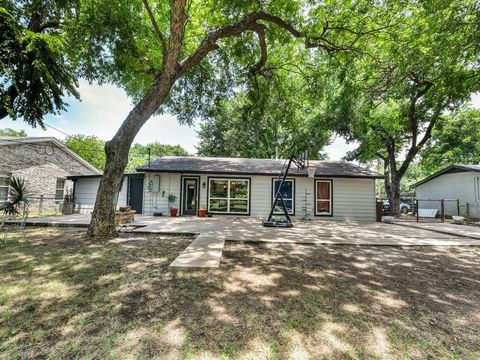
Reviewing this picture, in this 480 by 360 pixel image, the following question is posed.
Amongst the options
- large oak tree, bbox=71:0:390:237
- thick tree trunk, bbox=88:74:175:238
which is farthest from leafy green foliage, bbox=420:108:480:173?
thick tree trunk, bbox=88:74:175:238

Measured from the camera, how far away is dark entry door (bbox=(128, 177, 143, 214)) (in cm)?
1252

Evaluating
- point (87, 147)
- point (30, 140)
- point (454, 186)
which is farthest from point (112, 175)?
point (87, 147)

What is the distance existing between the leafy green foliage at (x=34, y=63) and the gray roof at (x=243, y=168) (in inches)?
178

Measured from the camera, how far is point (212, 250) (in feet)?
16.6

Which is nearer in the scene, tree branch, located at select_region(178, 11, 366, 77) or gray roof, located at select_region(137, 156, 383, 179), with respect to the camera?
tree branch, located at select_region(178, 11, 366, 77)

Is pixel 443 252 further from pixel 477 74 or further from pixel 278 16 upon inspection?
pixel 278 16

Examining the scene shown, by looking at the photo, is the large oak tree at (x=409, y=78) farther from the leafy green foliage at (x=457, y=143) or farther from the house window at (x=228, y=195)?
the leafy green foliage at (x=457, y=143)

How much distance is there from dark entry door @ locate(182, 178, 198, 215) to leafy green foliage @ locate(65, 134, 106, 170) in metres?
26.0

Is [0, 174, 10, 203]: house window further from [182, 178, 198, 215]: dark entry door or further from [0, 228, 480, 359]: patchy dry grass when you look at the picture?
[0, 228, 480, 359]: patchy dry grass

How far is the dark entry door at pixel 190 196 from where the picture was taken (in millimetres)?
12352

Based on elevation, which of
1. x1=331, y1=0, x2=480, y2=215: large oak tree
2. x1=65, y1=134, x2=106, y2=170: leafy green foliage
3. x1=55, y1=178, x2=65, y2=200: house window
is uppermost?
x1=65, y1=134, x2=106, y2=170: leafy green foliage

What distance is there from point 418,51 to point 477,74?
70.8 inches

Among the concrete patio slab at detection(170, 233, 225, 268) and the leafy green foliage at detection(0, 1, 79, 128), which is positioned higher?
the leafy green foliage at detection(0, 1, 79, 128)

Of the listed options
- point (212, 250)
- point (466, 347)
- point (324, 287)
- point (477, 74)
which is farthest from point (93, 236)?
point (477, 74)
